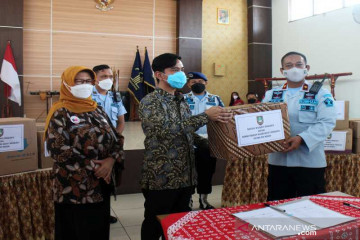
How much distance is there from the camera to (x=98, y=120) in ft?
5.90

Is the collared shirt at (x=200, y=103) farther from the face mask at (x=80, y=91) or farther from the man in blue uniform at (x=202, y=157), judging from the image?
the face mask at (x=80, y=91)

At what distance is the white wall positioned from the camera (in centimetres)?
531

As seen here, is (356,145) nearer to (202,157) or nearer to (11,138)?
(202,157)

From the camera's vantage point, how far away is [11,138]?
2158 millimetres

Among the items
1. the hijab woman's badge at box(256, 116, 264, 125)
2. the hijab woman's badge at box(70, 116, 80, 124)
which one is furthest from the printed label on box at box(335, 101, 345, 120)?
the hijab woman's badge at box(70, 116, 80, 124)

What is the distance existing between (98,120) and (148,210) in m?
0.59

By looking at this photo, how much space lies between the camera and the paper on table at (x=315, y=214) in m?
1.14

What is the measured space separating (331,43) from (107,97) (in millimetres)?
4480

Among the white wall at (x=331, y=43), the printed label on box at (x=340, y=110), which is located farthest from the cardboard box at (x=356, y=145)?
the white wall at (x=331, y=43)

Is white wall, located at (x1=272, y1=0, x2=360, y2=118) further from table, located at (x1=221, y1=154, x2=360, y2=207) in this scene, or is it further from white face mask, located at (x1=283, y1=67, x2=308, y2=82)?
white face mask, located at (x1=283, y1=67, x2=308, y2=82)

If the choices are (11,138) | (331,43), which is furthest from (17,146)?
(331,43)

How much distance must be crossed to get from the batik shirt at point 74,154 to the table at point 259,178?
6.26 feet

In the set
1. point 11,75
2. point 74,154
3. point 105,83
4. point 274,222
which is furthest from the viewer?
point 11,75

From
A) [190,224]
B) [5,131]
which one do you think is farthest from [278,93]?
[5,131]
